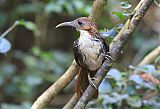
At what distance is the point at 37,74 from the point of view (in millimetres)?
4180

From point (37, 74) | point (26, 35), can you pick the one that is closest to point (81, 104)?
point (37, 74)

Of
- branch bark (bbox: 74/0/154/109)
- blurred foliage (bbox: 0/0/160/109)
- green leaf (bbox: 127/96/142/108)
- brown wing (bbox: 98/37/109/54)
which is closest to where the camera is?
branch bark (bbox: 74/0/154/109)

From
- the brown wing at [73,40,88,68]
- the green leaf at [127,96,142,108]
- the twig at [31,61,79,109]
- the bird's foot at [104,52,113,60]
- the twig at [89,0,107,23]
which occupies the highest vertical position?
the twig at [89,0,107,23]

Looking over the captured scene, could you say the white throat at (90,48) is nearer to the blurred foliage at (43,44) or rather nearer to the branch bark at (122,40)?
the branch bark at (122,40)

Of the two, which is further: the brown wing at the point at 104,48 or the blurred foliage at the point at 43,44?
the blurred foliage at the point at 43,44

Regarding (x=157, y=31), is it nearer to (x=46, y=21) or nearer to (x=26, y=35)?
(x=46, y=21)

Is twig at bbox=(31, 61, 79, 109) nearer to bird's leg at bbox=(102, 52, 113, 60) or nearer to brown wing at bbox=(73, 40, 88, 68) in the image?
brown wing at bbox=(73, 40, 88, 68)

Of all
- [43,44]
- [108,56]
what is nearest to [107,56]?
[108,56]

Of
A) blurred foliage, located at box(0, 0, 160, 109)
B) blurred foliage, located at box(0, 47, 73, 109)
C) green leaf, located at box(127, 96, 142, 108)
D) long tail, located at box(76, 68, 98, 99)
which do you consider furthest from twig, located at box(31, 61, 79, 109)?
blurred foliage, located at box(0, 47, 73, 109)

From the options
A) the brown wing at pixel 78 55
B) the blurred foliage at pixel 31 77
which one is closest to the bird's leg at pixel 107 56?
the brown wing at pixel 78 55

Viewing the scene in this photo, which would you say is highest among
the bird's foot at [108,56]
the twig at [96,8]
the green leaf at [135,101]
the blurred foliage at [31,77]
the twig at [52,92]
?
the twig at [96,8]

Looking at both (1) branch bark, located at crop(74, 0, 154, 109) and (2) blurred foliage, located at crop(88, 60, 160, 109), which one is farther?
(2) blurred foliage, located at crop(88, 60, 160, 109)

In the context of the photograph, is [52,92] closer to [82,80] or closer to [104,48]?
[82,80]

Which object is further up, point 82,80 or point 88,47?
point 88,47
